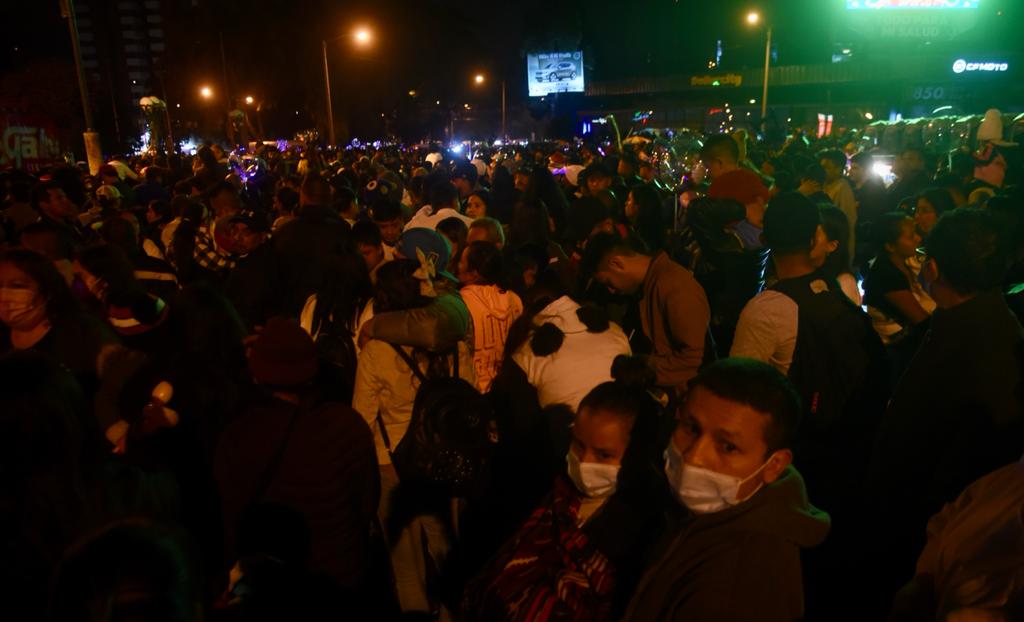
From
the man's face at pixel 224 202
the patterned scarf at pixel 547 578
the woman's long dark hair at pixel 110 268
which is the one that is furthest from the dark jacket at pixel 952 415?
the man's face at pixel 224 202

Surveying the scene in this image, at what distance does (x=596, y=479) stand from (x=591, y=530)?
19 centimetres

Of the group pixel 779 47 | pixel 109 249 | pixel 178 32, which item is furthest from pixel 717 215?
pixel 779 47

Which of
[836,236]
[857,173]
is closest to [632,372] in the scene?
[836,236]

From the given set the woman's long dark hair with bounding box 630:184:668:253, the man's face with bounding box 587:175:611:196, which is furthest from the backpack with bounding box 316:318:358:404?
the man's face with bounding box 587:175:611:196

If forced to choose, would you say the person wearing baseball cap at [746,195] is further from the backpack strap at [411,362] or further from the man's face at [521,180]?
the man's face at [521,180]

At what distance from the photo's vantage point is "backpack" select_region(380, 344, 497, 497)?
346 centimetres

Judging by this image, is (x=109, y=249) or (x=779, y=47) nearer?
(x=109, y=249)

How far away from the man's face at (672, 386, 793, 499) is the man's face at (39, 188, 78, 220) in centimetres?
767

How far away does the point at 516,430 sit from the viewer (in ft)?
13.5

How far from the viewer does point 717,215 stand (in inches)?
228

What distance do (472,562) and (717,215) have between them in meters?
3.37

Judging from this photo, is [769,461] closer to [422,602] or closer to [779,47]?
[422,602]

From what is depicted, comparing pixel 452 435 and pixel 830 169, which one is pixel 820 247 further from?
pixel 830 169

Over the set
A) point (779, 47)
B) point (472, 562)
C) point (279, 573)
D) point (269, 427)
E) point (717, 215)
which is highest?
point (779, 47)
